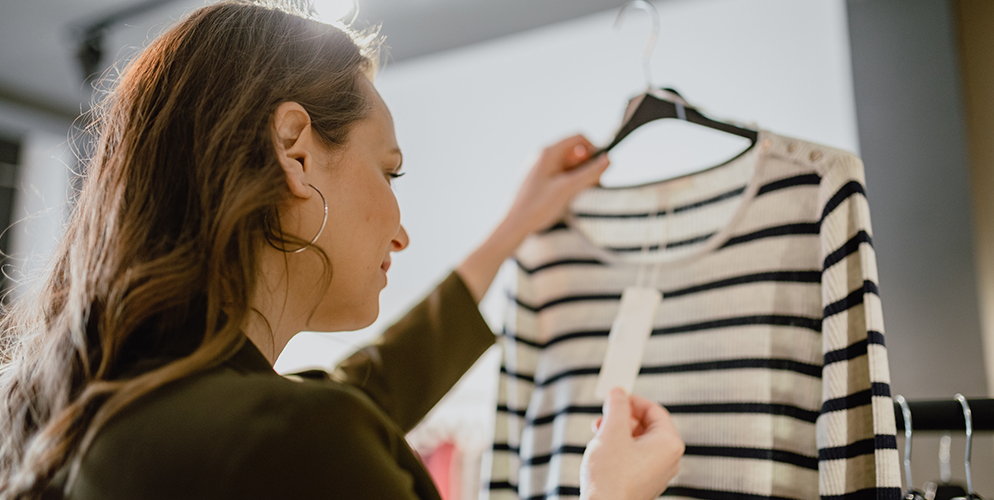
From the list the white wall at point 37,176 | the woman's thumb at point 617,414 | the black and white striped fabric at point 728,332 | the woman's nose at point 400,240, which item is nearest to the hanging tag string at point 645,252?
the black and white striped fabric at point 728,332

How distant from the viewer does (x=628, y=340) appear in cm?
80

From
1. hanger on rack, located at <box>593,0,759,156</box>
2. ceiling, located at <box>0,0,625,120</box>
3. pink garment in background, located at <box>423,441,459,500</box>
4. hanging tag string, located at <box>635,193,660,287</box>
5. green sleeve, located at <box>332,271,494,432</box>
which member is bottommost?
pink garment in background, located at <box>423,441,459,500</box>

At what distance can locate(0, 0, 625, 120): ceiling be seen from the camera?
1.58 metres

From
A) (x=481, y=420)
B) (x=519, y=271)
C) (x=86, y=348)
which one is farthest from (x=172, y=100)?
(x=481, y=420)

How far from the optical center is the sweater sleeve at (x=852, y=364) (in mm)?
551

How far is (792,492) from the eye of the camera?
648 mm

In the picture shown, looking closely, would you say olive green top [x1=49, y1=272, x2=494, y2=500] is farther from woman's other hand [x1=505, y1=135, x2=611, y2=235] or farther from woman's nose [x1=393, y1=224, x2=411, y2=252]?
woman's other hand [x1=505, y1=135, x2=611, y2=235]

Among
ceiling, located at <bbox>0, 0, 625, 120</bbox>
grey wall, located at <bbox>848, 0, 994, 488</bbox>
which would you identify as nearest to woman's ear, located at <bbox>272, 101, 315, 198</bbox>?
grey wall, located at <bbox>848, 0, 994, 488</bbox>

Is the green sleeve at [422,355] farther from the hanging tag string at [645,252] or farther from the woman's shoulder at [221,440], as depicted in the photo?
the woman's shoulder at [221,440]

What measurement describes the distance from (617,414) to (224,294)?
1.30 ft

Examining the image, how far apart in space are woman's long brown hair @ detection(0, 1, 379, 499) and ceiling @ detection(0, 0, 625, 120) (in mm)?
1029

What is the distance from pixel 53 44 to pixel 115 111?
1764 millimetres

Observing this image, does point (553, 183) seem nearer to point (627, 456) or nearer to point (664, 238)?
point (664, 238)

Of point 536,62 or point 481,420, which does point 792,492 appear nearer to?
point 481,420
